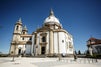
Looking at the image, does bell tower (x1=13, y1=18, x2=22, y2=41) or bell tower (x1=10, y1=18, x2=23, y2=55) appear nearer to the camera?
bell tower (x1=10, y1=18, x2=23, y2=55)

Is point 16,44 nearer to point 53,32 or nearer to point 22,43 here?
point 22,43

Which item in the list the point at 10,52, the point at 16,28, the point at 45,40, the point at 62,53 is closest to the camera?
the point at 62,53

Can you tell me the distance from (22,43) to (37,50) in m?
12.7

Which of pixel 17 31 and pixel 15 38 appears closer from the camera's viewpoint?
pixel 15 38

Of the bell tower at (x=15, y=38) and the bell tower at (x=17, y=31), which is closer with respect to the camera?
the bell tower at (x=15, y=38)

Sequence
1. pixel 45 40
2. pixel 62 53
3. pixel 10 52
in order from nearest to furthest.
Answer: pixel 62 53, pixel 45 40, pixel 10 52

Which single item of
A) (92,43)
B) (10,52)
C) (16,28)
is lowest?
(10,52)

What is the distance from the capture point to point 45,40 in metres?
34.5

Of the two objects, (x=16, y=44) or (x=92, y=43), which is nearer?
(x=16, y=44)

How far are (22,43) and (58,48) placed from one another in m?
19.2

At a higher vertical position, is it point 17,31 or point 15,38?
point 17,31

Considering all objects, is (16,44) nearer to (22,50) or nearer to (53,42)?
(22,50)

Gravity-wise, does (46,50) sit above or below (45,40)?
below

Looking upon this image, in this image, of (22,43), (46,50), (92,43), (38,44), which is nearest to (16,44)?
(22,43)
